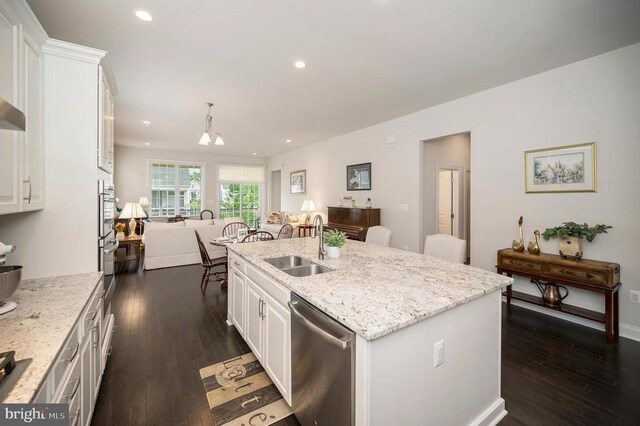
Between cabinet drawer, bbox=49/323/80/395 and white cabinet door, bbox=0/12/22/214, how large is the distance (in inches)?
27.0

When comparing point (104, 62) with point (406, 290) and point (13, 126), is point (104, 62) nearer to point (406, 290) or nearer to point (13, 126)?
point (13, 126)

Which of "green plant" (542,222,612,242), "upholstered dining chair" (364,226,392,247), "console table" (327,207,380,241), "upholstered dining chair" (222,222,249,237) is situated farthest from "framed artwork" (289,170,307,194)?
"green plant" (542,222,612,242)

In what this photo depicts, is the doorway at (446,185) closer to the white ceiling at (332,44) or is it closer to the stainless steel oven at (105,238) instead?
the white ceiling at (332,44)

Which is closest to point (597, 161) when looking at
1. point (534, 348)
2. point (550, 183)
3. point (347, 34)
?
point (550, 183)

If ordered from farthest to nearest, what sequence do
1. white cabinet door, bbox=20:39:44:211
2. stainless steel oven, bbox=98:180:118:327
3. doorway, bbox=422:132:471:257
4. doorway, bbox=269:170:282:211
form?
doorway, bbox=269:170:282:211 → doorway, bbox=422:132:471:257 → stainless steel oven, bbox=98:180:118:327 → white cabinet door, bbox=20:39:44:211

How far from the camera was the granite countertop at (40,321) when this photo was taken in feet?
3.00

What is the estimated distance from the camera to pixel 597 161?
3002 mm

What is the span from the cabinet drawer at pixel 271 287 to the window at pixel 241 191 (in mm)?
8111

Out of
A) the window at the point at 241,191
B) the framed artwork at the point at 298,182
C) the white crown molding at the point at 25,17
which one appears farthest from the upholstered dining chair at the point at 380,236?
the window at the point at 241,191

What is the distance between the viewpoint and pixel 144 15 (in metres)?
2.31

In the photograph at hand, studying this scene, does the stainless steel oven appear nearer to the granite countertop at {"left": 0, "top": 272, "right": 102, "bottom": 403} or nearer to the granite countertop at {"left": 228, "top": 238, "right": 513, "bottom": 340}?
the granite countertop at {"left": 0, "top": 272, "right": 102, "bottom": 403}

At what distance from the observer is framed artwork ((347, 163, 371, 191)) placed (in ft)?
19.6

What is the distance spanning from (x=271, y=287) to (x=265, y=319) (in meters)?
0.29

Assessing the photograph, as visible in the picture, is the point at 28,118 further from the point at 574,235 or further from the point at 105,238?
the point at 574,235
